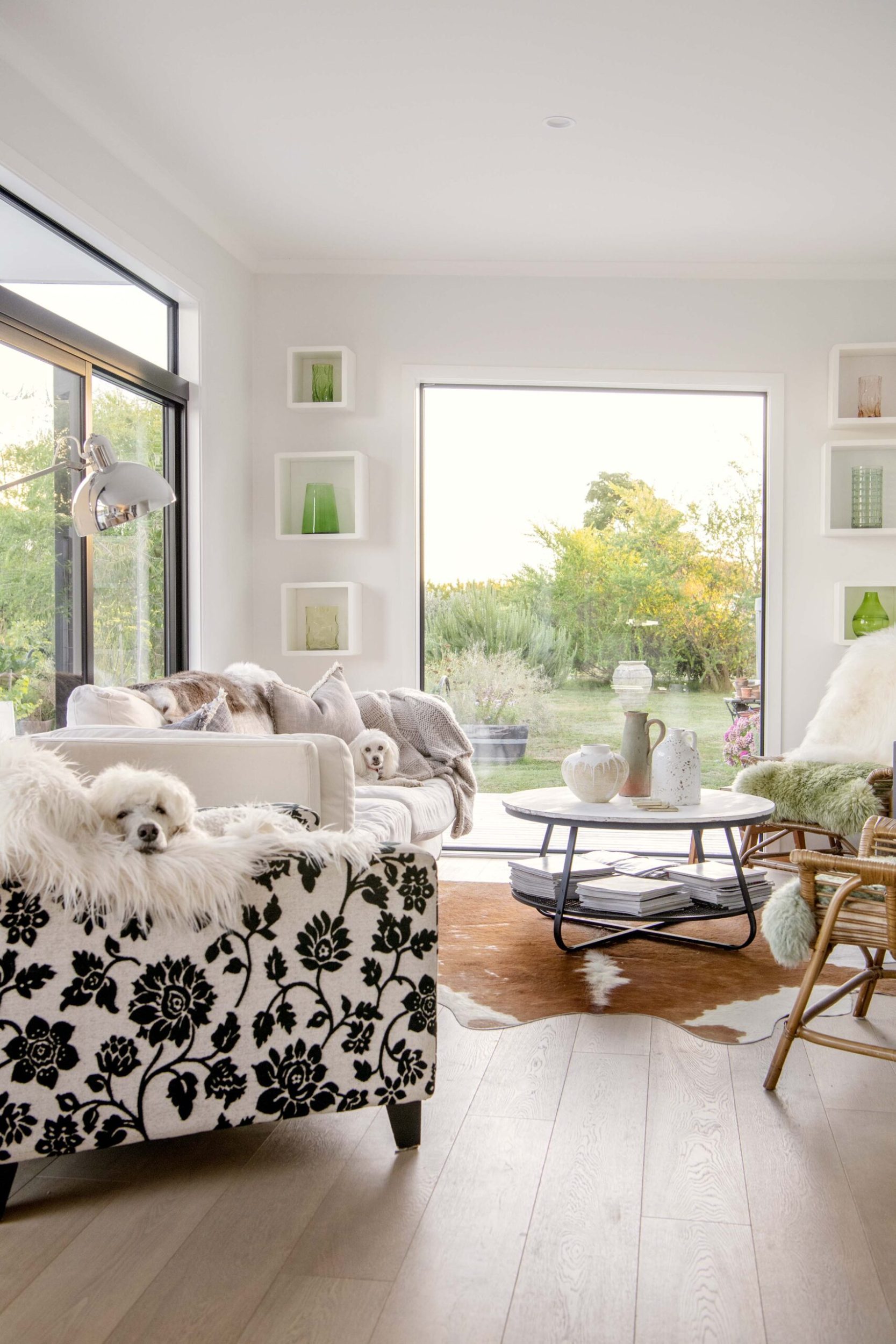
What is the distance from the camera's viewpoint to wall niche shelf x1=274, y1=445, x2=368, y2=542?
5.40m

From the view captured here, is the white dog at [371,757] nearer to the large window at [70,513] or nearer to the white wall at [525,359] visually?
the large window at [70,513]

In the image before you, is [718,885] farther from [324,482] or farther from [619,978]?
[324,482]

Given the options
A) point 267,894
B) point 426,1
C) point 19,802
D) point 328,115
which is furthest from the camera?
point 328,115

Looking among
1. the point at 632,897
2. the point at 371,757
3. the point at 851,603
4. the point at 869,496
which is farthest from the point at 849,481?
the point at 632,897

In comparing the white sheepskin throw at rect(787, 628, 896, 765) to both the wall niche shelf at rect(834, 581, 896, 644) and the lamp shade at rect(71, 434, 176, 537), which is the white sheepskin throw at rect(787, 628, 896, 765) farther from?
the lamp shade at rect(71, 434, 176, 537)

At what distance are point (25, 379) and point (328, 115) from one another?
4.56 feet

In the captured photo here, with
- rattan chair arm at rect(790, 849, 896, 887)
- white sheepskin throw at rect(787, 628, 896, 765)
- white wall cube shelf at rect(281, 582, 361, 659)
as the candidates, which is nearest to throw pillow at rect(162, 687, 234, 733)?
rattan chair arm at rect(790, 849, 896, 887)

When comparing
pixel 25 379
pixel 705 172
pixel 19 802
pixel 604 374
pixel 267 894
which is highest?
pixel 705 172

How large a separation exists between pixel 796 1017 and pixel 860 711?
2.58 m

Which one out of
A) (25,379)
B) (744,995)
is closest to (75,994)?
Result: (744,995)

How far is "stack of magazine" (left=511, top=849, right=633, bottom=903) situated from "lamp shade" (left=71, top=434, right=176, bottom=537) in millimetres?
1735

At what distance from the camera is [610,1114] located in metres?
2.38

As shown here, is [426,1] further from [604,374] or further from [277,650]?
[277,650]

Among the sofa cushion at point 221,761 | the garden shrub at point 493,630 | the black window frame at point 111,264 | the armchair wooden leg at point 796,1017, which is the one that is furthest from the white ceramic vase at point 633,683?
the armchair wooden leg at point 796,1017
